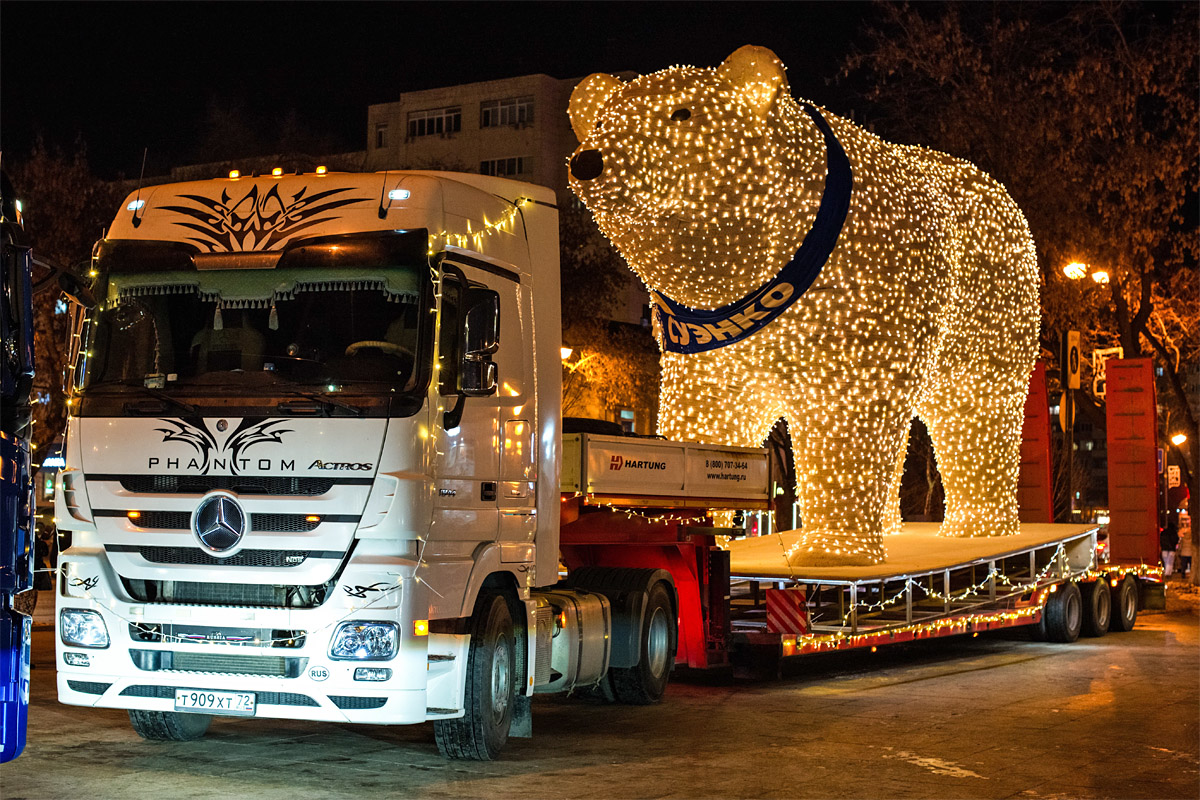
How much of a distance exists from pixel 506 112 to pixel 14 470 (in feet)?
169

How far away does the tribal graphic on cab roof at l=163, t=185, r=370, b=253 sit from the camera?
889cm

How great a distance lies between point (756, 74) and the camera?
13.0 m

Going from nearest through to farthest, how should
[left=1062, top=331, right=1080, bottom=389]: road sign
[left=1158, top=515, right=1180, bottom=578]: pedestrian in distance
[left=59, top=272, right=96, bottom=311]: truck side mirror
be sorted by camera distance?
[left=59, top=272, right=96, bottom=311]: truck side mirror, [left=1062, top=331, right=1080, bottom=389]: road sign, [left=1158, top=515, right=1180, bottom=578]: pedestrian in distance

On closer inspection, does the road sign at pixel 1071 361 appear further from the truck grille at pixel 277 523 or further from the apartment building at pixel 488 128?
the apartment building at pixel 488 128

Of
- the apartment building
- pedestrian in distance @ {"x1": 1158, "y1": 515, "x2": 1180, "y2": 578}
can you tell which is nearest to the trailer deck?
pedestrian in distance @ {"x1": 1158, "y1": 515, "x2": 1180, "y2": 578}

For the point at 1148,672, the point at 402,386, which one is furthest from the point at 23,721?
the point at 1148,672

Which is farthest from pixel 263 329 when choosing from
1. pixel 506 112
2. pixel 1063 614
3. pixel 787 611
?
pixel 506 112

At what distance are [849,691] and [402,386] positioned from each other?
576 centimetres

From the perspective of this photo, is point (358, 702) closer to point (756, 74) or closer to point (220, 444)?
point (220, 444)

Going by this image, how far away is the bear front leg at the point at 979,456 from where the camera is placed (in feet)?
55.0

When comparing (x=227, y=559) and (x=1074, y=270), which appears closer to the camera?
(x=227, y=559)

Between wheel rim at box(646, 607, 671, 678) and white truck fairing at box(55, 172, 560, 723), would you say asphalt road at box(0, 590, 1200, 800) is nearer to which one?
wheel rim at box(646, 607, 671, 678)

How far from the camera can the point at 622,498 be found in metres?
11.2

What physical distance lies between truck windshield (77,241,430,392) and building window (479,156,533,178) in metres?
48.8
